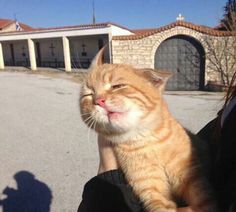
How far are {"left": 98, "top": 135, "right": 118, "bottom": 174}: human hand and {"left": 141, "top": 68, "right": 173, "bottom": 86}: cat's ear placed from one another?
0.37 meters

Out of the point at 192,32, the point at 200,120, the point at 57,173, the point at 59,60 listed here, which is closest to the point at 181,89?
the point at 192,32

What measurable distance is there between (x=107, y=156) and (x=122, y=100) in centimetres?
36

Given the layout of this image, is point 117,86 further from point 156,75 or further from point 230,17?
point 230,17

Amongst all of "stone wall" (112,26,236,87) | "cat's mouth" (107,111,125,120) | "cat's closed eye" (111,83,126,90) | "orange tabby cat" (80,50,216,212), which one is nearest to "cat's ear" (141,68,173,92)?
"orange tabby cat" (80,50,216,212)

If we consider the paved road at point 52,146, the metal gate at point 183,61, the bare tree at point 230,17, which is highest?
the bare tree at point 230,17

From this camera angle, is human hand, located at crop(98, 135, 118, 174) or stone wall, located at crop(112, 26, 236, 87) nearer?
human hand, located at crop(98, 135, 118, 174)

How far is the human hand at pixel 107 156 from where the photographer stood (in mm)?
1453

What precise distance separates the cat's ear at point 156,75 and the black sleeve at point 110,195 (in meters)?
0.46

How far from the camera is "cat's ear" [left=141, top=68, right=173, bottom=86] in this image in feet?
4.48

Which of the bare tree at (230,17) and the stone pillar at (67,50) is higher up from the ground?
the bare tree at (230,17)

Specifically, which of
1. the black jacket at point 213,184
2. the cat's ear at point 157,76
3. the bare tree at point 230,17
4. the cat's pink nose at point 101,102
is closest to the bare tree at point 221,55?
the bare tree at point 230,17

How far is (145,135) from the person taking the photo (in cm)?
130

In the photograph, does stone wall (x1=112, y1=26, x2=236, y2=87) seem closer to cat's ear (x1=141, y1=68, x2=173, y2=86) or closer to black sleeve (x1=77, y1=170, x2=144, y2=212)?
cat's ear (x1=141, y1=68, x2=173, y2=86)

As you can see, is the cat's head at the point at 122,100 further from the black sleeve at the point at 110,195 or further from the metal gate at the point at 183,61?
the metal gate at the point at 183,61
